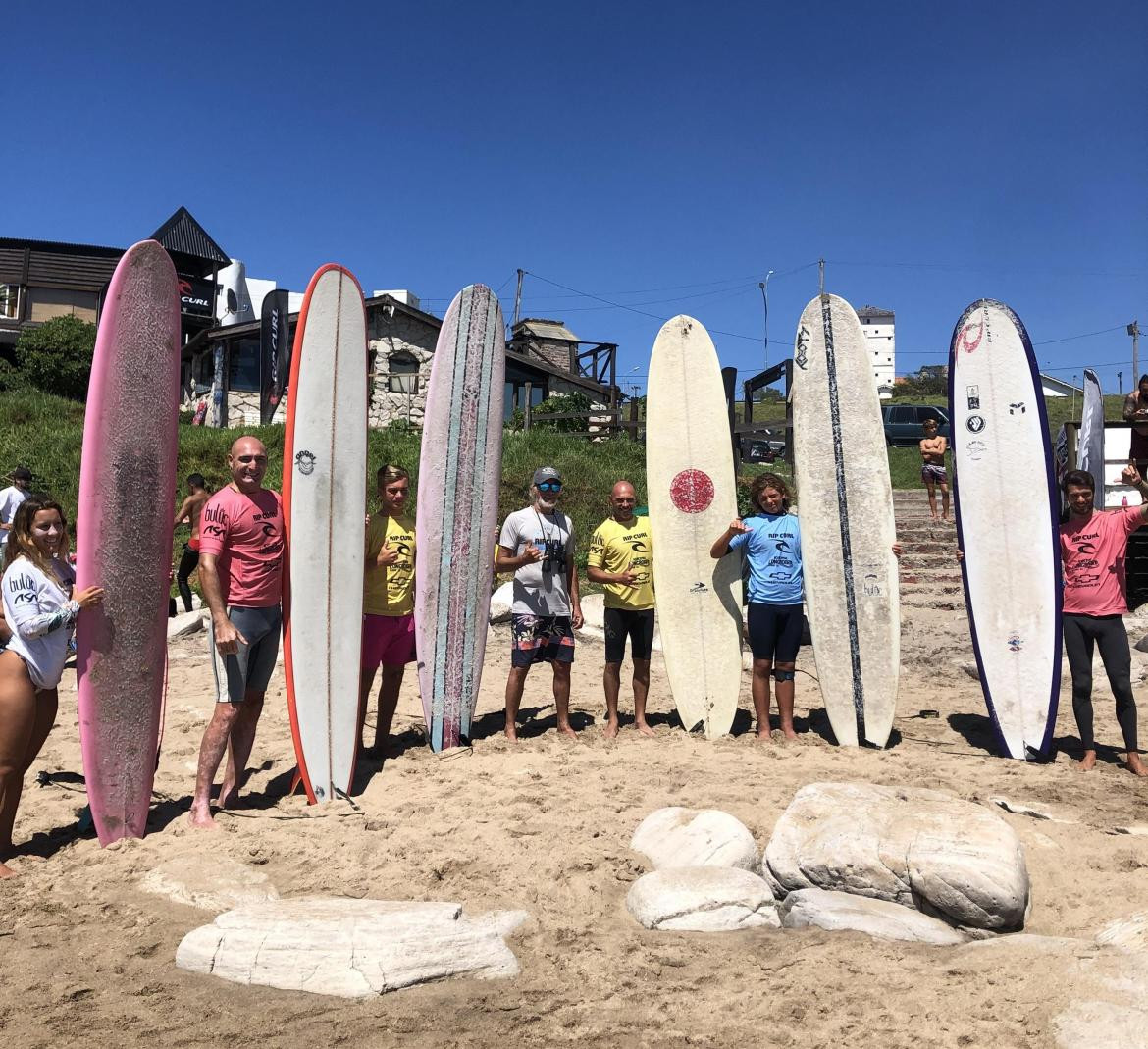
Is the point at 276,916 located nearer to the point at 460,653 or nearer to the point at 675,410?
the point at 460,653

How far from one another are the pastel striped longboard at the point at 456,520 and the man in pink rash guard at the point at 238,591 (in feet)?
3.44

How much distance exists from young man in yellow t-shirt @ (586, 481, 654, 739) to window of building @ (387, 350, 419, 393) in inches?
554

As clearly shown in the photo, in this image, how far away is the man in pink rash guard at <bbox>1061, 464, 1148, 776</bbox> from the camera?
4125mm

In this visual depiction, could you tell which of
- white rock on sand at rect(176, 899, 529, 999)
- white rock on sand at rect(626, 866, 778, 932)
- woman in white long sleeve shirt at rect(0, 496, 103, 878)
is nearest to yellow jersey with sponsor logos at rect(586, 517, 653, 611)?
white rock on sand at rect(626, 866, 778, 932)

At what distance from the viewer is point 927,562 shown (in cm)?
921

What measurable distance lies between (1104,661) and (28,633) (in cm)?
453

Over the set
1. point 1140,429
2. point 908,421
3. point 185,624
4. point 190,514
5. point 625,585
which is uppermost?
point 908,421

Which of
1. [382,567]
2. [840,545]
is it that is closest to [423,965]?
[382,567]

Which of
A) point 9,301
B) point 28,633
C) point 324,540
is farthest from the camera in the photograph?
point 9,301

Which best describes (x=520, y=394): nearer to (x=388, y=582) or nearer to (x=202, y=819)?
(x=388, y=582)

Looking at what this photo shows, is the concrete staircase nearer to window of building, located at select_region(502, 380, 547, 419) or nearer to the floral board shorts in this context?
the floral board shorts

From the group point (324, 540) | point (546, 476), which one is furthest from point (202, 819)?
point (546, 476)

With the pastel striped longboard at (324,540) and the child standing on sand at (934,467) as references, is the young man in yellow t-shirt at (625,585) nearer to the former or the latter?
the pastel striped longboard at (324,540)

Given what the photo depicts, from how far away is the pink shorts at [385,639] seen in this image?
419 cm
